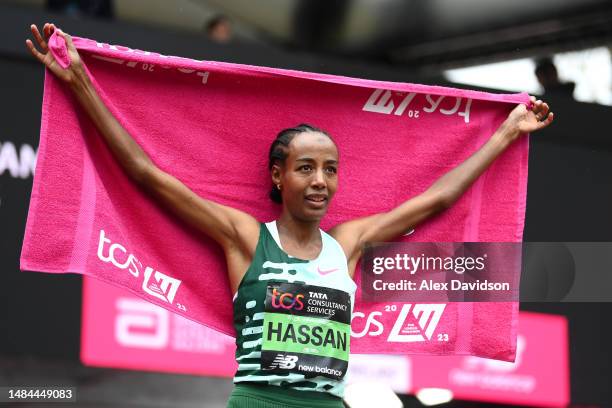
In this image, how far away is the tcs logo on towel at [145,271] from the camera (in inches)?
163

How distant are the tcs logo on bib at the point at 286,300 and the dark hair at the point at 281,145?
50 centimetres

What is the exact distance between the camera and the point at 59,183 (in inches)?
162

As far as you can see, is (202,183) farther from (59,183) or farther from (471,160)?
(471,160)

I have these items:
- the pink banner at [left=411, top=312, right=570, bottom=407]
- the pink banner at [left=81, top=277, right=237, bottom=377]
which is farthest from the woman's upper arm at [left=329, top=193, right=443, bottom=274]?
the pink banner at [left=411, top=312, right=570, bottom=407]

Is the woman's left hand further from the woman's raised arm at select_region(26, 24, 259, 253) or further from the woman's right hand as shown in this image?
the woman's right hand

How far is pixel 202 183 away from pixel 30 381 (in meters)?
2.69

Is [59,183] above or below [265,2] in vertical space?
below

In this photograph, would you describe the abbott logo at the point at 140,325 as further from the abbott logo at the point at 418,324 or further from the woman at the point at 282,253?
the woman at the point at 282,253

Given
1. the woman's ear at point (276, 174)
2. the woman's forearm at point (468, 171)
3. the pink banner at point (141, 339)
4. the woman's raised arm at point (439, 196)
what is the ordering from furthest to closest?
the pink banner at point (141, 339) → the woman's forearm at point (468, 171) → the woman's raised arm at point (439, 196) → the woman's ear at point (276, 174)

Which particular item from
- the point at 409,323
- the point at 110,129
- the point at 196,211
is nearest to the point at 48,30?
Answer: the point at 110,129

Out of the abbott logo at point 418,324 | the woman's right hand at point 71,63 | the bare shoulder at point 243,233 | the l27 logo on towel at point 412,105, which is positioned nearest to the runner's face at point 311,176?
the bare shoulder at point 243,233

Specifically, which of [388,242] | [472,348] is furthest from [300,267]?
[472,348]

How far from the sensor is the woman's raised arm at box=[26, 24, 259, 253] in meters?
4.08

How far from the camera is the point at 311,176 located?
4.09 m
